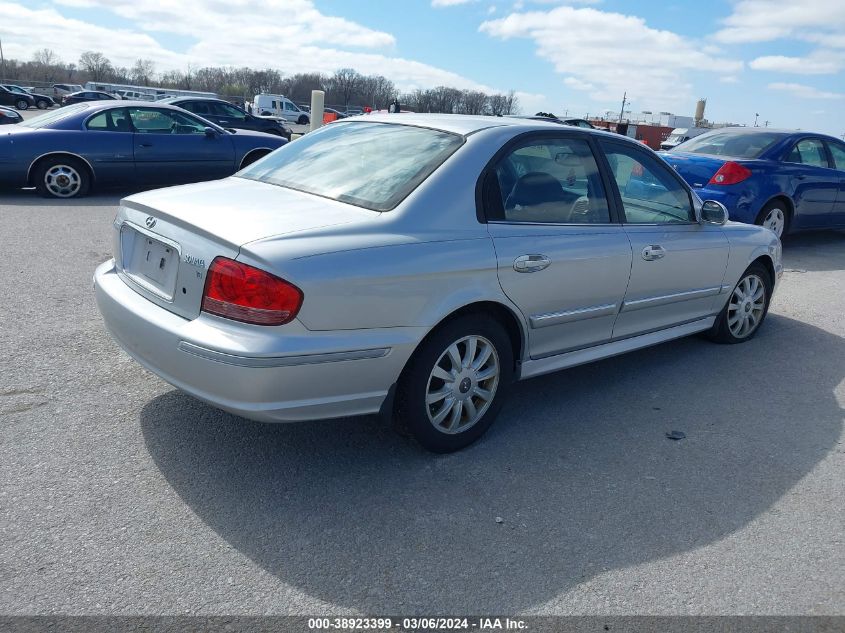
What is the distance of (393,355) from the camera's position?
3.03 m

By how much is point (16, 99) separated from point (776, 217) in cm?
4765

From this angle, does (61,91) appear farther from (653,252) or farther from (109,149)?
(653,252)

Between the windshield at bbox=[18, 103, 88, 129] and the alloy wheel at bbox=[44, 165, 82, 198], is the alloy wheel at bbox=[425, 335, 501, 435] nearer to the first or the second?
the alloy wheel at bbox=[44, 165, 82, 198]

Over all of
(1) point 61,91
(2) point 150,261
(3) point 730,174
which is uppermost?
(1) point 61,91

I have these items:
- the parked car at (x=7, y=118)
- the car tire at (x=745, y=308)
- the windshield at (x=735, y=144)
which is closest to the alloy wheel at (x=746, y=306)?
the car tire at (x=745, y=308)

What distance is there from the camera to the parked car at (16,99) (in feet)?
140

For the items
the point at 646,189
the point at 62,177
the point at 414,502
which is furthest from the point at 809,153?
the point at 62,177

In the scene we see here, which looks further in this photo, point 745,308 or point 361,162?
point 745,308

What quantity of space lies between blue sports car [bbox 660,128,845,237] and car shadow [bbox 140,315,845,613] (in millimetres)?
4529

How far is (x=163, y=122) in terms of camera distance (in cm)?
1029

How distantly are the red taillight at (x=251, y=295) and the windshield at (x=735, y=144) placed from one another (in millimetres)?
7776

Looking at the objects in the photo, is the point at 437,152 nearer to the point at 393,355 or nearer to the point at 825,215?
the point at 393,355

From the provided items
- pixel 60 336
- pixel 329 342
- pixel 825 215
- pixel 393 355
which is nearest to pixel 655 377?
pixel 393 355

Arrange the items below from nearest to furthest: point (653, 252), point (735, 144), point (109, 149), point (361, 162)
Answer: point (361, 162) → point (653, 252) → point (735, 144) → point (109, 149)
